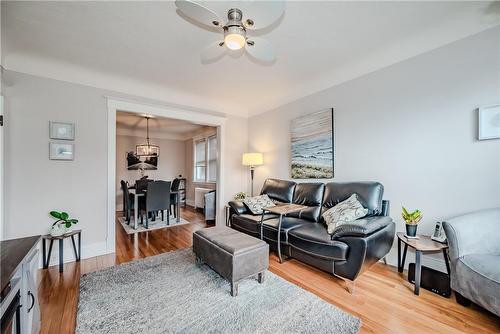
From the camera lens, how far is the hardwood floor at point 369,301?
5.08ft

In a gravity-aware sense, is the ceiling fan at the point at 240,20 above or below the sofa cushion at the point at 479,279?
above

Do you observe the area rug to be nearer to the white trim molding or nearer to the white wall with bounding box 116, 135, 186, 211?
the white trim molding

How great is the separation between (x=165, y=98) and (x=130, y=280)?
2763 millimetres

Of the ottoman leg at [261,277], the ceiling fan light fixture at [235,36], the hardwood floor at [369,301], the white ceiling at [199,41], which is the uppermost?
the white ceiling at [199,41]

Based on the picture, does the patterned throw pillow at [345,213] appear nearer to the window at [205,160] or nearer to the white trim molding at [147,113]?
the white trim molding at [147,113]

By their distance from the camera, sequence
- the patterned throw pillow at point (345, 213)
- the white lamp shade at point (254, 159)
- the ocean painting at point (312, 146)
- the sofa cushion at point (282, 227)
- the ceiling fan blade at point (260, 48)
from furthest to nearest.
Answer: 1. the white lamp shade at point (254, 159)
2. the ocean painting at point (312, 146)
3. the sofa cushion at point (282, 227)
4. the patterned throw pillow at point (345, 213)
5. the ceiling fan blade at point (260, 48)

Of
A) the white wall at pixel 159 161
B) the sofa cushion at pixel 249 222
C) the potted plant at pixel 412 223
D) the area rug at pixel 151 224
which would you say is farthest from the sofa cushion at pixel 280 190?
the white wall at pixel 159 161

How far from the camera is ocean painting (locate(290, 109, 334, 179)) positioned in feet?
10.3

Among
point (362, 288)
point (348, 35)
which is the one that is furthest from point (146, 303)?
point (348, 35)

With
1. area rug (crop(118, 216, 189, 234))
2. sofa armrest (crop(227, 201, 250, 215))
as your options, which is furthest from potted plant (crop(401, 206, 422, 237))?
area rug (crop(118, 216, 189, 234))

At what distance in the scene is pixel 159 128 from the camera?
632 cm

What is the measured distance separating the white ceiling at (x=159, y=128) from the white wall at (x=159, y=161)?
0.60 ft

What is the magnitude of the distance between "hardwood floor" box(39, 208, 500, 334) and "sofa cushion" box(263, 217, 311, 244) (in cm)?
32

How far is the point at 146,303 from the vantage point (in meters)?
1.79
